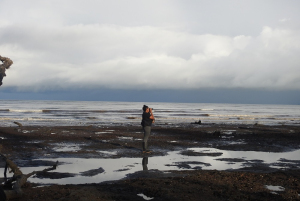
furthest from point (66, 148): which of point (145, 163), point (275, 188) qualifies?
point (275, 188)

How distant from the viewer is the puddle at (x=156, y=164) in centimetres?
1186

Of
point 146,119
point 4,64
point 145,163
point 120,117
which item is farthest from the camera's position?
point 120,117

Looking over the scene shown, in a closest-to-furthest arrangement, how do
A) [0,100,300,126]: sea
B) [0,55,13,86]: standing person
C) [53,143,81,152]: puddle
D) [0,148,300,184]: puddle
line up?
[0,148,300,184]: puddle < [53,143,81,152]: puddle < [0,55,13,86]: standing person < [0,100,300,126]: sea

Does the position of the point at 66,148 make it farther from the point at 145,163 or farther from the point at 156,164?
the point at 156,164

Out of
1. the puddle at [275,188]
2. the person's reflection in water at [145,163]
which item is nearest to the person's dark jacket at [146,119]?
the person's reflection in water at [145,163]

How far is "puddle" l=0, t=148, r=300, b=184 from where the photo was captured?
11861 millimetres

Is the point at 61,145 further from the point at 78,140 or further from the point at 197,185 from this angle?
the point at 197,185

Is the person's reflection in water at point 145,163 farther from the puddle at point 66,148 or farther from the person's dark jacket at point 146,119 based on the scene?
the puddle at point 66,148

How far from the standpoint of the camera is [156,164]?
14.6 m

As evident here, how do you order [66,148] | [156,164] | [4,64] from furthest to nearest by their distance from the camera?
[4,64], [66,148], [156,164]

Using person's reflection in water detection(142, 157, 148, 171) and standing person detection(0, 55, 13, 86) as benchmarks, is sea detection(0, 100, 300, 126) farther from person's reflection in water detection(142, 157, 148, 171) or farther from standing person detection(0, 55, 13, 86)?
person's reflection in water detection(142, 157, 148, 171)

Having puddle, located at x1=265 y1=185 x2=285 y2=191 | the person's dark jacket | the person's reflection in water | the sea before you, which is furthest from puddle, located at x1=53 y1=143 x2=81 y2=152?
the sea

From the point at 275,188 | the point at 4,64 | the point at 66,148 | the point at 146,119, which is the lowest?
the point at 66,148

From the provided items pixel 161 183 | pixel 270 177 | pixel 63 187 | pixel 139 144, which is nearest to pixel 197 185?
pixel 161 183
